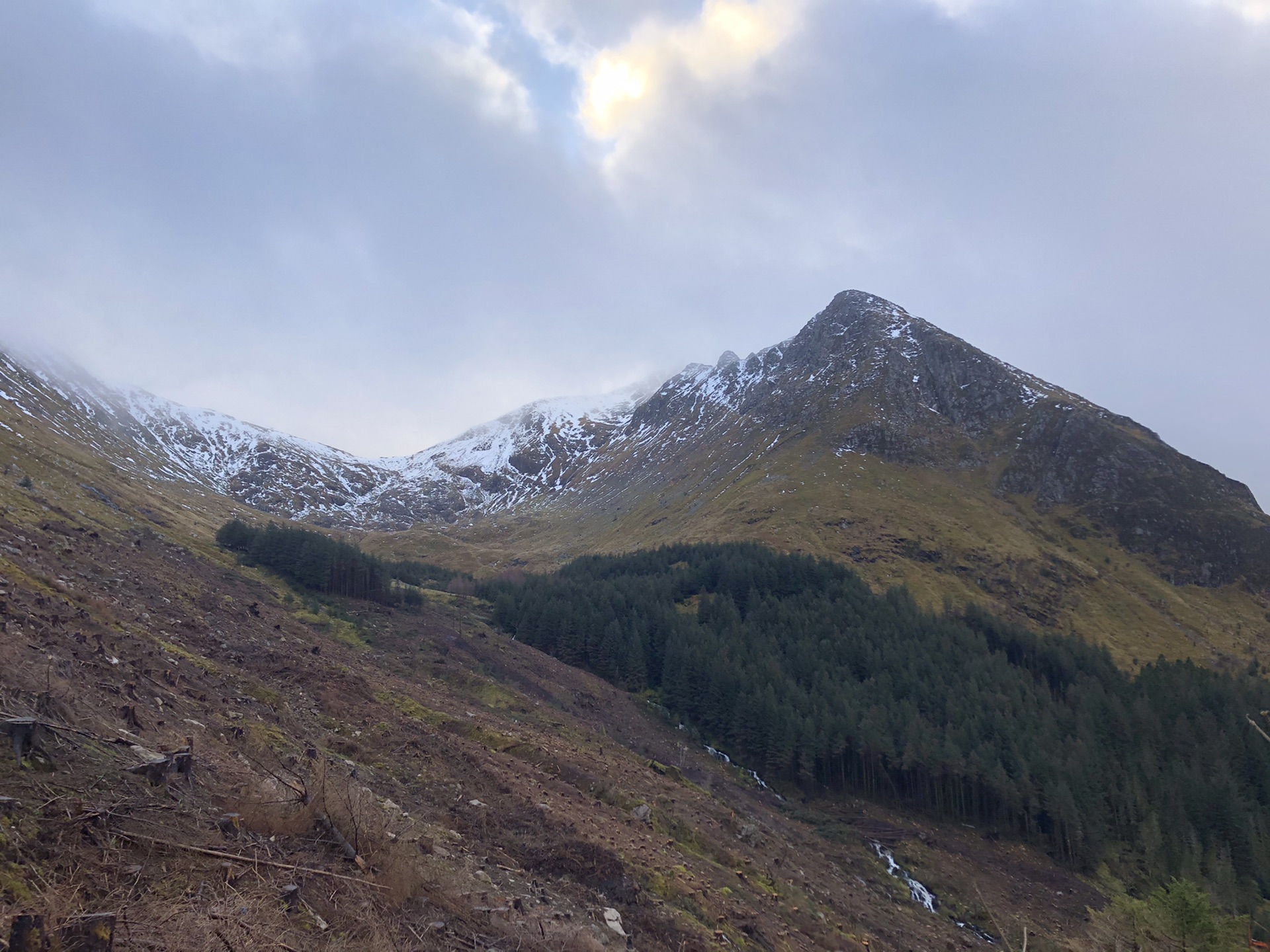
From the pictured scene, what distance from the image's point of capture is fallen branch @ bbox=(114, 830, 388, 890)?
352 inches

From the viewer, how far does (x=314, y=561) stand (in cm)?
7231

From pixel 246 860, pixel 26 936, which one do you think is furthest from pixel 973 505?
pixel 26 936

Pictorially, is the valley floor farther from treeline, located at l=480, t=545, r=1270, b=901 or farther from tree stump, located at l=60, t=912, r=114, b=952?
treeline, located at l=480, t=545, r=1270, b=901

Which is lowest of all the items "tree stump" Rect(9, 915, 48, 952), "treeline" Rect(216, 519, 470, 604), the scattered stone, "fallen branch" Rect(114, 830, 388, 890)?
"treeline" Rect(216, 519, 470, 604)

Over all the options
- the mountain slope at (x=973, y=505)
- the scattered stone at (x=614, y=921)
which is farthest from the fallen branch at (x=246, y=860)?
the mountain slope at (x=973, y=505)

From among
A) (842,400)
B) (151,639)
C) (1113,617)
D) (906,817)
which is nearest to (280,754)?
(151,639)

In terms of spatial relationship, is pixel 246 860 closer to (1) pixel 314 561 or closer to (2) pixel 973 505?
(1) pixel 314 561

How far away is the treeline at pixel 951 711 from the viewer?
2085 inches

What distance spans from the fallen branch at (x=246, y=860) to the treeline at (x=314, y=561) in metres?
65.7

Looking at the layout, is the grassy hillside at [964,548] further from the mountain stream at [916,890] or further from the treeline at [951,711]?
the mountain stream at [916,890]

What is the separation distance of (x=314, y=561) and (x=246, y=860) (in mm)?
70637

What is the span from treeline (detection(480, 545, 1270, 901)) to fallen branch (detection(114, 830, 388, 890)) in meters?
57.9

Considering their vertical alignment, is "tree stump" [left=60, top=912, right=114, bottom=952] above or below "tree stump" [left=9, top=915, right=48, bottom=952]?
below

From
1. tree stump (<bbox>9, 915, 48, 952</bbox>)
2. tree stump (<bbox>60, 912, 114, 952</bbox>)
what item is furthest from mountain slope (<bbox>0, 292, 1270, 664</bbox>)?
tree stump (<bbox>9, 915, 48, 952</bbox>)
